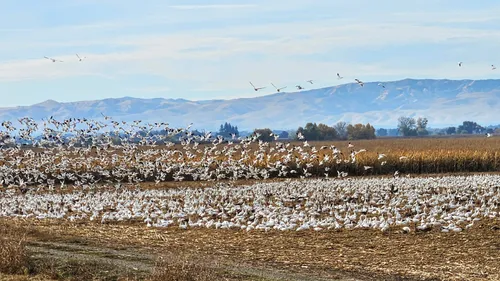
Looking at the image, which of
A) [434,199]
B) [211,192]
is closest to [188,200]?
[211,192]

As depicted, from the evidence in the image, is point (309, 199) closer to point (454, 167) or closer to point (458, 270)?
point (458, 270)

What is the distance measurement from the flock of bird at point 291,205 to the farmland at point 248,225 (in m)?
0.07

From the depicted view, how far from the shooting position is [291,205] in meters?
30.3

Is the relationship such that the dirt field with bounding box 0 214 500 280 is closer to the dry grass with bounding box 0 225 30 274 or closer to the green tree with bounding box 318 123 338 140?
the dry grass with bounding box 0 225 30 274

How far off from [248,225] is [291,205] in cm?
609

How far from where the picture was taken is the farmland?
17.3m

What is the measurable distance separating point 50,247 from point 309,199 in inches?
536

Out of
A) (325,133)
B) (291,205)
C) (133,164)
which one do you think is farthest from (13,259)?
(325,133)

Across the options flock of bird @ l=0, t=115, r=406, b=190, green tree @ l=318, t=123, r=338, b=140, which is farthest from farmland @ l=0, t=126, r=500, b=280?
green tree @ l=318, t=123, r=338, b=140

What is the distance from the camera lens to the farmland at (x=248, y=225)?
1731cm

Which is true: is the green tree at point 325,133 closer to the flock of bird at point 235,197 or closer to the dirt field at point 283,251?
the flock of bird at point 235,197

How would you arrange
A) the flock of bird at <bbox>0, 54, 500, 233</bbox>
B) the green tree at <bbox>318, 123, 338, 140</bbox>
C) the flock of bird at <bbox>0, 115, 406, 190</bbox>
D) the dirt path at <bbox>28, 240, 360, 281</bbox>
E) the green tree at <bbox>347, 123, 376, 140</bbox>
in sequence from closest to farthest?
the dirt path at <bbox>28, 240, 360, 281</bbox> < the flock of bird at <bbox>0, 54, 500, 233</bbox> < the flock of bird at <bbox>0, 115, 406, 190</bbox> < the green tree at <bbox>318, 123, 338, 140</bbox> < the green tree at <bbox>347, 123, 376, 140</bbox>

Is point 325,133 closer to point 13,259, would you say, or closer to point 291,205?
point 291,205

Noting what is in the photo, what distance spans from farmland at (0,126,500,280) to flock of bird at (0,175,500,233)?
0.23ft
